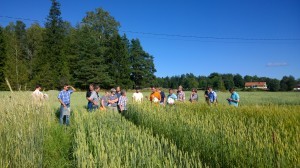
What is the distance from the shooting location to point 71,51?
196 feet

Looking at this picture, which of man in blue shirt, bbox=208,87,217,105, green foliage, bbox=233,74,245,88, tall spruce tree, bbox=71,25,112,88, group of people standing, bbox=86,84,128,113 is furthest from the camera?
green foliage, bbox=233,74,245,88

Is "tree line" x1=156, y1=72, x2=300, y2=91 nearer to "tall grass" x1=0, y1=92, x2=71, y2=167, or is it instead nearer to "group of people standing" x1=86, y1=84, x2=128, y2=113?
"group of people standing" x1=86, y1=84, x2=128, y2=113

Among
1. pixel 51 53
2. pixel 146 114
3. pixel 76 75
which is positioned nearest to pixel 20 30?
pixel 51 53

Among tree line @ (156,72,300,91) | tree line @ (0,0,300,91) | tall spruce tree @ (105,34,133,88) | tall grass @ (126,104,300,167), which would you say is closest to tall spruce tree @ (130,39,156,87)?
tree line @ (0,0,300,91)

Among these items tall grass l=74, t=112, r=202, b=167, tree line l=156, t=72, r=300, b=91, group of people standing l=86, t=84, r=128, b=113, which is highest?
tree line l=156, t=72, r=300, b=91

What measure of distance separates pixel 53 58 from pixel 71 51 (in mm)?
6423

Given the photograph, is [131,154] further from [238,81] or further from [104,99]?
[238,81]

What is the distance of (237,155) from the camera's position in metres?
4.15

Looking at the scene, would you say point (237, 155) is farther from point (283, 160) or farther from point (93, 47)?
point (93, 47)

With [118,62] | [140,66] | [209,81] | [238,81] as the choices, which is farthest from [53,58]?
[238,81]

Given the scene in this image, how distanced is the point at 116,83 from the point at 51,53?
14304 millimetres

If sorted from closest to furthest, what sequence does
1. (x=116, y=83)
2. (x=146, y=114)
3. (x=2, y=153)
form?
(x=2, y=153), (x=146, y=114), (x=116, y=83)

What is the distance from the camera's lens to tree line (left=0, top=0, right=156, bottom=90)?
51594 millimetres

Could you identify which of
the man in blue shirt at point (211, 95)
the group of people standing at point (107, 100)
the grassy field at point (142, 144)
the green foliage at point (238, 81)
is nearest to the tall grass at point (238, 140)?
the grassy field at point (142, 144)
